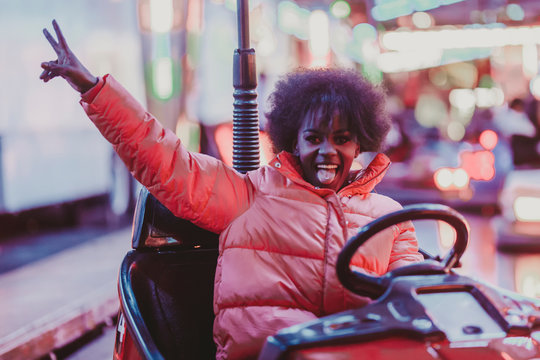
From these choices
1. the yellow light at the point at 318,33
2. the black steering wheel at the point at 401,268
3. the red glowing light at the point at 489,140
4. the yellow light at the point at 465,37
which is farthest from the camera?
the yellow light at the point at 318,33

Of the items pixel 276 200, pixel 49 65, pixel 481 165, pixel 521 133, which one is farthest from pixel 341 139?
pixel 481 165

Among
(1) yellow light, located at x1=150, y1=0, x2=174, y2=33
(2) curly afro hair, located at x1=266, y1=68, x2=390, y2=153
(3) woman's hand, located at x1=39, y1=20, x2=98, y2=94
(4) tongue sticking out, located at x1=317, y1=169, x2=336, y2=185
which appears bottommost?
(4) tongue sticking out, located at x1=317, y1=169, x2=336, y2=185

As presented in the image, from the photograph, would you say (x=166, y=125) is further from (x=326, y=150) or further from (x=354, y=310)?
(x=354, y=310)

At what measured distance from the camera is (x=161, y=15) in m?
7.97

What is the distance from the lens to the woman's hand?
69.3 inches

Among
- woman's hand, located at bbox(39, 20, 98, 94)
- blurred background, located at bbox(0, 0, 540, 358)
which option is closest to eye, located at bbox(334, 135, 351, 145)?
woman's hand, located at bbox(39, 20, 98, 94)

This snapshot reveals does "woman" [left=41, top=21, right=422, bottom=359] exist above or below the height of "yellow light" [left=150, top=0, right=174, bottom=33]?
below

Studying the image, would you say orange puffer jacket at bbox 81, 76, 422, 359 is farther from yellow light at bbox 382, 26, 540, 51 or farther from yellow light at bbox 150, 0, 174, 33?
yellow light at bbox 382, 26, 540, 51

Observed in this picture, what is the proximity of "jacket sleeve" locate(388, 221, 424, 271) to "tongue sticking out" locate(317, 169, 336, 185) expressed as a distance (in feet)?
0.83

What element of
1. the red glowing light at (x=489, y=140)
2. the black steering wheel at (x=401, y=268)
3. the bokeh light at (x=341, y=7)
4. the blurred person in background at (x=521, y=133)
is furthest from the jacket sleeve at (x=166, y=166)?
the bokeh light at (x=341, y=7)

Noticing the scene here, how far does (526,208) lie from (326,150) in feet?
14.8

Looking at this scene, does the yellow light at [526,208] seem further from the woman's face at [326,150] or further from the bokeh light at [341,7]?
the bokeh light at [341,7]

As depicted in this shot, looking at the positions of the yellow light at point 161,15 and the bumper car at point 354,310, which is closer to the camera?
the bumper car at point 354,310

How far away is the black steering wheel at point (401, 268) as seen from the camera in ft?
5.12
